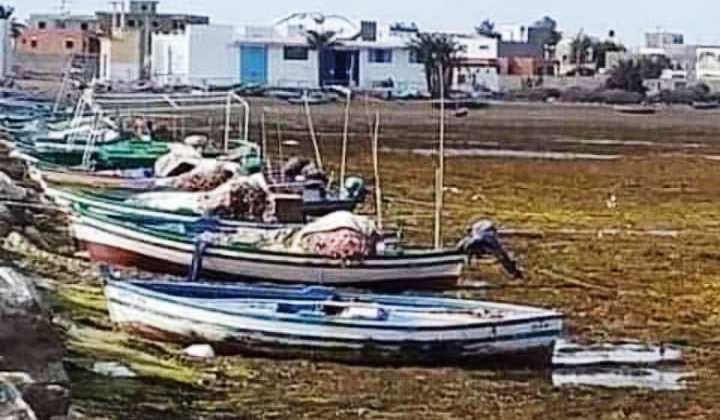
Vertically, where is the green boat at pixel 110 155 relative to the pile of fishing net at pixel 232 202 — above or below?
below

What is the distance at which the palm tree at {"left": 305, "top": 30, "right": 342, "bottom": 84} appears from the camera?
10712 centimetres

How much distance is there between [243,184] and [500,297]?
505cm

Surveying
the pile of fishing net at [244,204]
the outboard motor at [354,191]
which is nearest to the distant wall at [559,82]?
the outboard motor at [354,191]

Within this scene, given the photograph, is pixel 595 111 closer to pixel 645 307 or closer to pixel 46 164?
pixel 46 164

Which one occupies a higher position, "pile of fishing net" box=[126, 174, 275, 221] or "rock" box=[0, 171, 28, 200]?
"pile of fishing net" box=[126, 174, 275, 221]

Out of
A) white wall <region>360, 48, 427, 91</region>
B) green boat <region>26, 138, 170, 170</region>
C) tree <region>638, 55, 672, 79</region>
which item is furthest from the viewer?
tree <region>638, 55, 672, 79</region>

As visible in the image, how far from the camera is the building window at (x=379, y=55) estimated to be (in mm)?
111300

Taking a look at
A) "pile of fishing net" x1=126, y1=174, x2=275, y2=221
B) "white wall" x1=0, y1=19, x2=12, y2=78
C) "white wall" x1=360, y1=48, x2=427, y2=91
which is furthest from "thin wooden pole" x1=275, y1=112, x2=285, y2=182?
"white wall" x1=360, y1=48, x2=427, y2=91

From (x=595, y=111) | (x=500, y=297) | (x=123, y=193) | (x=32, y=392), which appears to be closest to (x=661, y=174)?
(x=123, y=193)

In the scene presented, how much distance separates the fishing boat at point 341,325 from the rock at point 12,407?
236 inches

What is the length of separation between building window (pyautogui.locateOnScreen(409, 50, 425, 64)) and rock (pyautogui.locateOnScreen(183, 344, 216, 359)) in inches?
3851

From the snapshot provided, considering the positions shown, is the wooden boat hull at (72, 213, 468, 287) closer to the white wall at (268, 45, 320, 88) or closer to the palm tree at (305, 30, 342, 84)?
the white wall at (268, 45, 320, 88)

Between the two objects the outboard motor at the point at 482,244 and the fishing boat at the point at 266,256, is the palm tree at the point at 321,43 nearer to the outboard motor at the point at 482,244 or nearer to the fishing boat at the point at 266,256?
the fishing boat at the point at 266,256

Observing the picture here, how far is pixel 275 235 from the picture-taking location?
69.6 ft
